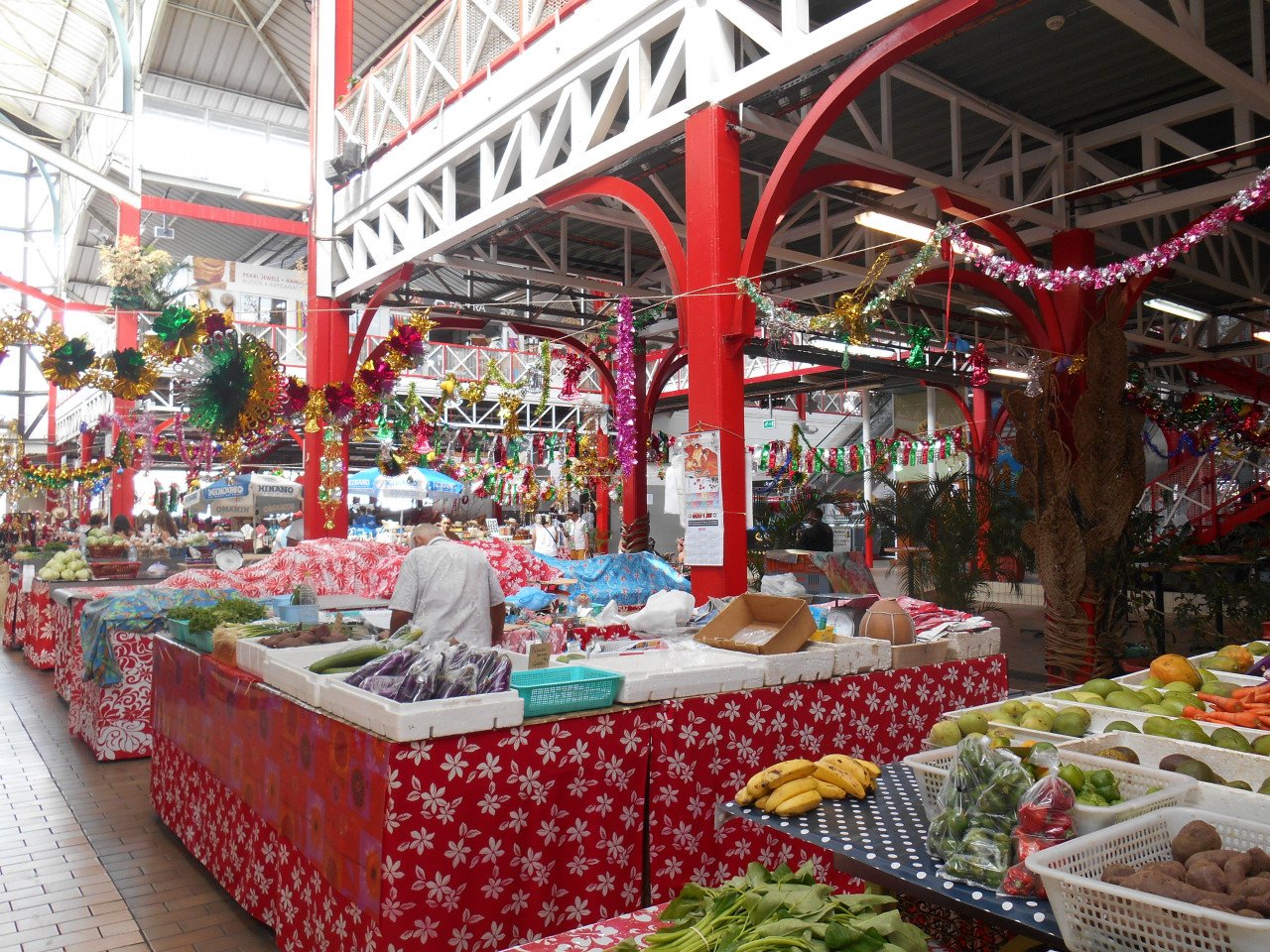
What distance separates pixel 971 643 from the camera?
4.74 m

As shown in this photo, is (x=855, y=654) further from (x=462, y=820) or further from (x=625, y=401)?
(x=625, y=401)

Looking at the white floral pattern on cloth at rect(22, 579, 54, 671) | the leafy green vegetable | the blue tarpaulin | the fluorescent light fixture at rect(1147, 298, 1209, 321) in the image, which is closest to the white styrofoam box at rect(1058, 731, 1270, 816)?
the leafy green vegetable

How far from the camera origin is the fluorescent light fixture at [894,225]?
8.40 m

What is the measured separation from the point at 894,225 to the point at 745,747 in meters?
6.22

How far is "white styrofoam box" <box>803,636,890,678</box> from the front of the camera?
4070 millimetres

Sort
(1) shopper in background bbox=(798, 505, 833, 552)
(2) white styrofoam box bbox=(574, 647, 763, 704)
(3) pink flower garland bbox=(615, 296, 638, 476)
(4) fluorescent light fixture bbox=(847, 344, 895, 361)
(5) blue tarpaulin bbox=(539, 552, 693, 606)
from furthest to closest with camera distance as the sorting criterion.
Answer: (4) fluorescent light fixture bbox=(847, 344, 895, 361)
(1) shopper in background bbox=(798, 505, 833, 552)
(5) blue tarpaulin bbox=(539, 552, 693, 606)
(3) pink flower garland bbox=(615, 296, 638, 476)
(2) white styrofoam box bbox=(574, 647, 763, 704)

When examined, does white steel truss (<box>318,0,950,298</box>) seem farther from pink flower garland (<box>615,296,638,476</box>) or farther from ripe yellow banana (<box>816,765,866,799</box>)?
ripe yellow banana (<box>816,765,866,799</box>)

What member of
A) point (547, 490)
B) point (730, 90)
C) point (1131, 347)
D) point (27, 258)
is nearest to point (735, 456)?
point (730, 90)

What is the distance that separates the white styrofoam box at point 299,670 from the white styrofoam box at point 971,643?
2.77m

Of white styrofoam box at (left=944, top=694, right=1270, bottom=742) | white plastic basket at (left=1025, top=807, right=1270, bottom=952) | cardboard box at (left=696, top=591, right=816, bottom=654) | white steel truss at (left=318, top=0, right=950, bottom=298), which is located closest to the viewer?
white plastic basket at (left=1025, top=807, right=1270, bottom=952)

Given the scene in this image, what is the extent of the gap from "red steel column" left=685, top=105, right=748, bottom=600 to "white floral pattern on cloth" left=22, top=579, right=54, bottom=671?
731cm

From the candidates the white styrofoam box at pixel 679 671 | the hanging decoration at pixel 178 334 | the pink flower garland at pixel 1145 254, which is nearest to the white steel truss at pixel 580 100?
the pink flower garland at pixel 1145 254

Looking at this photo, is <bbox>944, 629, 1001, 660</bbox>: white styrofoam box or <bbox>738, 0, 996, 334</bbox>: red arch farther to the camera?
<bbox>738, 0, 996, 334</bbox>: red arch

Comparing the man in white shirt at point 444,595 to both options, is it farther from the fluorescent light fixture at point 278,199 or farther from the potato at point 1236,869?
the fluorescent light fixture at point 278,199
